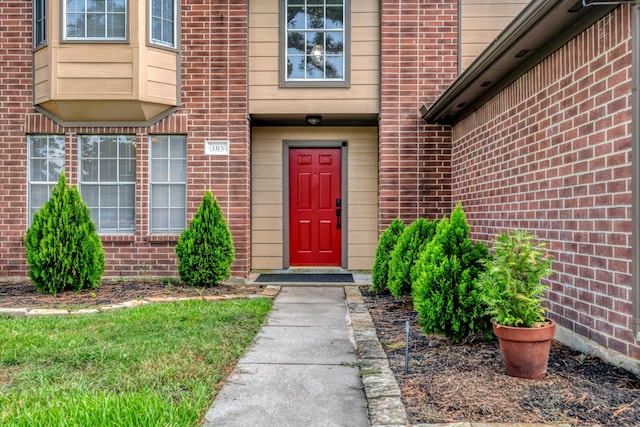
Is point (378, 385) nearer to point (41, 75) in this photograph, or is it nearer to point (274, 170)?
point (274, 170)

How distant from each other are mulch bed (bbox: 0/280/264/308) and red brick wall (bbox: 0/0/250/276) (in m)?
0.55

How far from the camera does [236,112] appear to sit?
745 cm

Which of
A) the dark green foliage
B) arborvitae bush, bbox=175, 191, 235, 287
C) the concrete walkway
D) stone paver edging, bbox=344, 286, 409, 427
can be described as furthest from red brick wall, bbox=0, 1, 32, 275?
the dark green foliage

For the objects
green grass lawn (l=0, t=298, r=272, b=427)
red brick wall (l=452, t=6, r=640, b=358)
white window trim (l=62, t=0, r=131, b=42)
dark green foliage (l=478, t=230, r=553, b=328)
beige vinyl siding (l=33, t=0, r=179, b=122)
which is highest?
white window trim (l=62, t=0, r=131, b=42)

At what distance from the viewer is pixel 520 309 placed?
3043mm

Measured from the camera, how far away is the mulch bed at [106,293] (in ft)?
18.4

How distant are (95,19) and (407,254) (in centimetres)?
543

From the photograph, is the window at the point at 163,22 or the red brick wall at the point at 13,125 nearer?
the window at the point at 163,22

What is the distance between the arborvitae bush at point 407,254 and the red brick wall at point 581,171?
0.86m

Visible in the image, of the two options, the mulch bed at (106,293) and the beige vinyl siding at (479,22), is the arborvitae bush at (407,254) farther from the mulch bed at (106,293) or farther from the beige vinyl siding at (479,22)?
the beige vinyl siding at (479,22)

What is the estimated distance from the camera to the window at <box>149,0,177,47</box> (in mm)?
7039

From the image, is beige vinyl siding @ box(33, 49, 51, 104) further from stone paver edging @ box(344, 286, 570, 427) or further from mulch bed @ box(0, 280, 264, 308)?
stone paver edging @ box(344, 286, 570, 427)

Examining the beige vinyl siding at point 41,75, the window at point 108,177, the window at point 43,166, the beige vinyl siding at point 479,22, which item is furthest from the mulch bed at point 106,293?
the beige vinyl siding at point 479,22

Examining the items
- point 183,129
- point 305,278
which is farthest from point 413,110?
point 183,129
